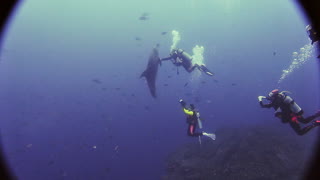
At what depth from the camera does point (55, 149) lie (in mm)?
52562

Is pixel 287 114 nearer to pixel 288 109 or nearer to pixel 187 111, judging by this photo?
pixel 288 109

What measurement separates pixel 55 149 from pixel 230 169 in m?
43.8

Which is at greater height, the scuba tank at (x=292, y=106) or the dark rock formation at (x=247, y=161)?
the scuba tank at (x=292, y=106)

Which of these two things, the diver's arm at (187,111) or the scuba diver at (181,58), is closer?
the diver's arm at (187,111)

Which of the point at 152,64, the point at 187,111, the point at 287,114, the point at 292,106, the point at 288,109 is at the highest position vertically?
the point at 292,106

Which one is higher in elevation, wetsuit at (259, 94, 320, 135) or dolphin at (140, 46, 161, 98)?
wetsuit at (259, 94, 320, 135)

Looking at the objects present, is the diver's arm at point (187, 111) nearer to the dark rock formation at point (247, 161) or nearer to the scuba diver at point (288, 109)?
the scuba diver at point (288, 109)

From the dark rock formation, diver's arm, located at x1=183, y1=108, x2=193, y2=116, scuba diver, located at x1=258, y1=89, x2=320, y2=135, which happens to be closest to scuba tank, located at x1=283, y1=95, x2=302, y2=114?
scuba diver, located at x1=258, y1=89, x2=320, y2=135

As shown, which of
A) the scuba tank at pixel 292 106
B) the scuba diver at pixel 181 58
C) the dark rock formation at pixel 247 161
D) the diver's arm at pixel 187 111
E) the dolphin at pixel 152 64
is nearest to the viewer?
the scuba tank at pixel 292 106

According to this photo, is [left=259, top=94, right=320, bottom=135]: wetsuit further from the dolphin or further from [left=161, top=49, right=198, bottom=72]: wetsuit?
the dolphin

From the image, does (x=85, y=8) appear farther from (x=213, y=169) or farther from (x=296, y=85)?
(x=213, y=169)

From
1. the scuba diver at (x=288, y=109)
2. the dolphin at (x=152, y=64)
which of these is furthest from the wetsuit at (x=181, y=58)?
the scuba diver at (x=288, y=109)

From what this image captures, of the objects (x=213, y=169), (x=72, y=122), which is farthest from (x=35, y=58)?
(x=213, y=169)

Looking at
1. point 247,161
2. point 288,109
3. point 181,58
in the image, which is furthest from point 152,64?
point 247,161
